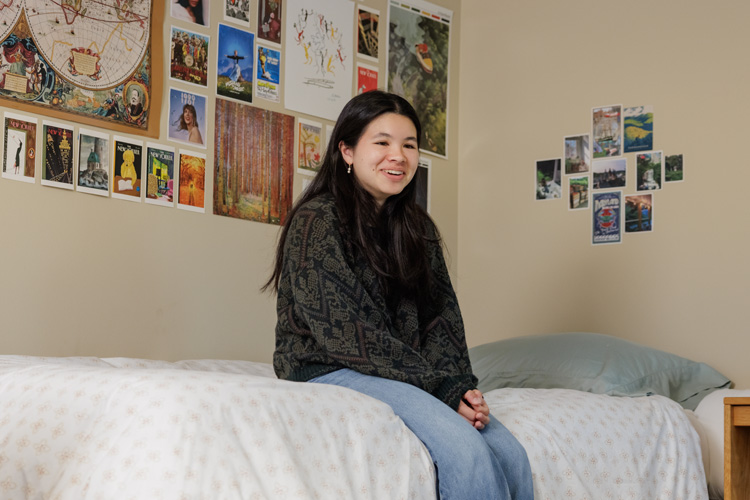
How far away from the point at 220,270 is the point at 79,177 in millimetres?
567

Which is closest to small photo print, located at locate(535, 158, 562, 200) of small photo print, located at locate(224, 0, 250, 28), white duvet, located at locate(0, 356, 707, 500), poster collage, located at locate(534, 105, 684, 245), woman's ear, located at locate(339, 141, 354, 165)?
poster collage, located at locate(534, 105, 684, 245)

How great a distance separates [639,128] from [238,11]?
4.91ft

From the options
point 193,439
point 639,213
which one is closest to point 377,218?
point 193,439

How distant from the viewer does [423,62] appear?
3691mm

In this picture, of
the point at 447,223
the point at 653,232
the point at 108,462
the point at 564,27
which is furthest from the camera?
the point at 447,223

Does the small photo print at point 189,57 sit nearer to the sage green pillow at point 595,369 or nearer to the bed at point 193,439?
the sage green pillow at point 595,369

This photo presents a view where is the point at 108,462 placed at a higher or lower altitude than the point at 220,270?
lower

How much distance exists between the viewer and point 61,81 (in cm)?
262

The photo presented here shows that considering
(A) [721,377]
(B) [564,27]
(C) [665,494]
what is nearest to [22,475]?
(C) [665,494]

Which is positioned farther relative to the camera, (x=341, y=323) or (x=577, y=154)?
(x=577, y=154)

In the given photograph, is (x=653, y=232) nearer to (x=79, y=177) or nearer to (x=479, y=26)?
(x=479, y=26)

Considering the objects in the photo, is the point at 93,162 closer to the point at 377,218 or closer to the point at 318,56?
the point at 318,56

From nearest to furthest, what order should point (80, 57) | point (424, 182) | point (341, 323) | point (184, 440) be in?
point (184, 440)
point (341, 323)
point (80, 57)
point (424, 182)

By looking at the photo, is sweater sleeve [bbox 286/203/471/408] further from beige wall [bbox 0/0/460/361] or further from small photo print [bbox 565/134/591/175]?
small photo print [bbox 565/134/591/175]
